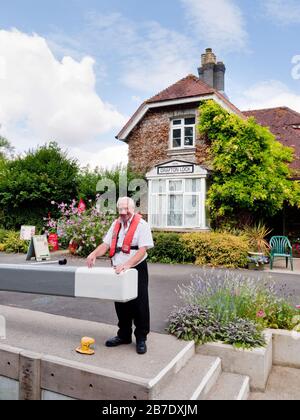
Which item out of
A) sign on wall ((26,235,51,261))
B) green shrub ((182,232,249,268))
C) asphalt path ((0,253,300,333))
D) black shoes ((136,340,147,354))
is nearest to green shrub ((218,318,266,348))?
asphalt path ((0,253,300,333))

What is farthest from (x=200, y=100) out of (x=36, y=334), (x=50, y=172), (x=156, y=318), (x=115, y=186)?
(x=36, y=334)

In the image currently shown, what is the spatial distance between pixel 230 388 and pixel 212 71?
1719cm

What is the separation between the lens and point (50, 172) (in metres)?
17.2

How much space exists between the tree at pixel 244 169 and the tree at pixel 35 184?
7.09 metres

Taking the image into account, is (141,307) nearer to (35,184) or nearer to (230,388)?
(230,388)

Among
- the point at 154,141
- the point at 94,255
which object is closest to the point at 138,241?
the point at 94,255

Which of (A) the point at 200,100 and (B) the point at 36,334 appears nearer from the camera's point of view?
(B) the point at 36,334

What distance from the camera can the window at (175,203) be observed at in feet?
48.9

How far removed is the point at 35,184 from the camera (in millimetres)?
16875

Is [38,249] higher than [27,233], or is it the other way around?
[27,233]

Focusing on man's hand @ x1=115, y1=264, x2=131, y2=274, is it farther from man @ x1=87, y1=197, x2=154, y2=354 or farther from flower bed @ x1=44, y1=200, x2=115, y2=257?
flower bed @ x1=44, y1=200, x2=115, y2=257

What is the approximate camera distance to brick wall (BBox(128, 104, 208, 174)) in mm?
15836

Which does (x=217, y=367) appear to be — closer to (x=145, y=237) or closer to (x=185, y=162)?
(x=145, y=237)

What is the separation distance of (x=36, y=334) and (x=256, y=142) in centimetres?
1105
